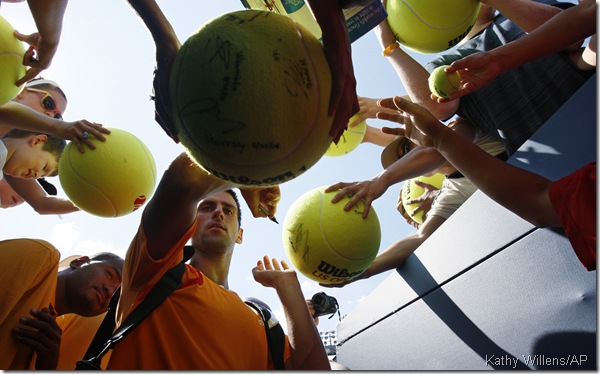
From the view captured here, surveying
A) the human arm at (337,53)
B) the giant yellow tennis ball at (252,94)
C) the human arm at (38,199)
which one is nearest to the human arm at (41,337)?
the giant yellow tennis ball at (252,94)

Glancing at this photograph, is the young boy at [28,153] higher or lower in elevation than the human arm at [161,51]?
lower

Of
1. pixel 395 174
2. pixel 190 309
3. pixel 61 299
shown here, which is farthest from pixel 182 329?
pixel 395 174

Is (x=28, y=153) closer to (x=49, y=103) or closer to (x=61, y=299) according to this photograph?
(x=49, y=103)

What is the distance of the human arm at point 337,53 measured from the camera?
1224mm

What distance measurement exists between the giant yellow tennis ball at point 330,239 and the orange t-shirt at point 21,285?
1.32m

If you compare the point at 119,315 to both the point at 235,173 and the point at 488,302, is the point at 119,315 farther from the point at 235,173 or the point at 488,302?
the point at 488,302

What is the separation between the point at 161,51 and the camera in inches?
54.5

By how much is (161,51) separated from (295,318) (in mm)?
1775

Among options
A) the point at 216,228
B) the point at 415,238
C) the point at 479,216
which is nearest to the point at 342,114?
the point at 479,216

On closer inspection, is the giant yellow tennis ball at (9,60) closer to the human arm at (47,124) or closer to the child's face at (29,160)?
the human arm at (47,124)

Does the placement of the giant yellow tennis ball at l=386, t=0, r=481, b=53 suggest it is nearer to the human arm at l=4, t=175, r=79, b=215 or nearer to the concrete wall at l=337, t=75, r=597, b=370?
the concrete wall at l=337, t=75, r=597, b=370

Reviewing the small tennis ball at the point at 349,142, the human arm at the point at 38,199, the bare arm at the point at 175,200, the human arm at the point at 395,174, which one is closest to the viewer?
the bare arm at the point at 175,200

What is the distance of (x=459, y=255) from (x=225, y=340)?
1408 millimetres

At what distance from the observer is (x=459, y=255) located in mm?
2520
